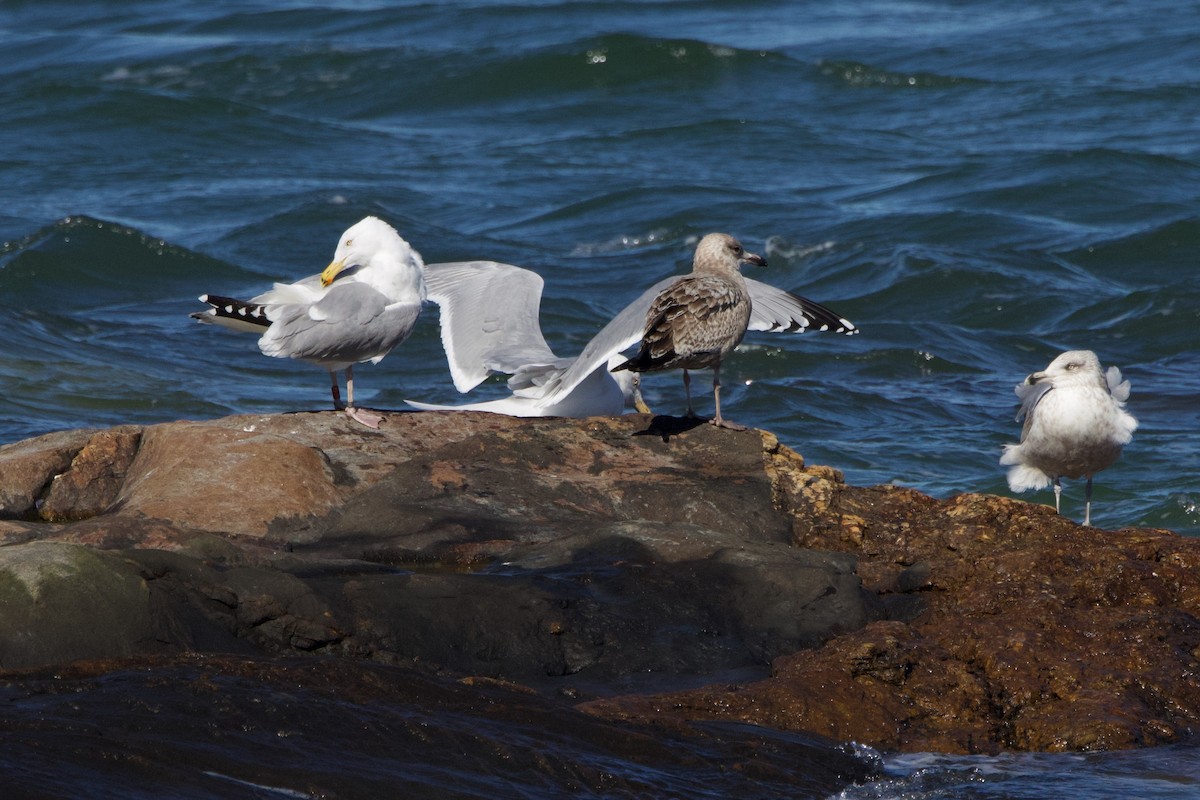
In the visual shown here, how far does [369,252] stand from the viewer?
23.6 ft

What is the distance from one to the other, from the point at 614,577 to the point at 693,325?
1.81m

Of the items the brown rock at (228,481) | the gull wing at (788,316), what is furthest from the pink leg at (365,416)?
the gull wing at (788,316)

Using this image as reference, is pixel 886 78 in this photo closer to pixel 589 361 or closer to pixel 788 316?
pixel 788 316

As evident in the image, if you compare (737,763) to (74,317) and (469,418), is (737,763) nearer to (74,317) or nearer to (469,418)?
(469,418)

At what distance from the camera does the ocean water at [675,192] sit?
1223cm

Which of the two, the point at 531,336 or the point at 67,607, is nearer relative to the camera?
the point at 67,607

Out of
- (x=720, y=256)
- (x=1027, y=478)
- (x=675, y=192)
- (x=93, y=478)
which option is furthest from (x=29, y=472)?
(x=675, y=192)

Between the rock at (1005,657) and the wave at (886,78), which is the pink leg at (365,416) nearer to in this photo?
the rock at (1005,657)

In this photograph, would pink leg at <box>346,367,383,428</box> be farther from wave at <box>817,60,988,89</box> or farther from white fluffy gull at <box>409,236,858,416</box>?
wave at <box>817,60,988,89</box>

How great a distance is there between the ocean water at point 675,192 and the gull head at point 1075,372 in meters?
2.35

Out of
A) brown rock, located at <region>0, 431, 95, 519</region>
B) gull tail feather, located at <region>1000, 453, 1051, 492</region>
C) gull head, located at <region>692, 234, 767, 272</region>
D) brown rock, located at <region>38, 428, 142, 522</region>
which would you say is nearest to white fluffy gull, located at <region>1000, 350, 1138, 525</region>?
gull tail feather, located at <region>1000, 453, 1051, 492</region>

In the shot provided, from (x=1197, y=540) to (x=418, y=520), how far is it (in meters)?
2.63

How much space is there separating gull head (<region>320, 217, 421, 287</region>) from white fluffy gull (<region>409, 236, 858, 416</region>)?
67 cm

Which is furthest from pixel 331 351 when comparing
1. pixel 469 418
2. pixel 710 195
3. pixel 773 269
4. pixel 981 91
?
pixel 981 91
